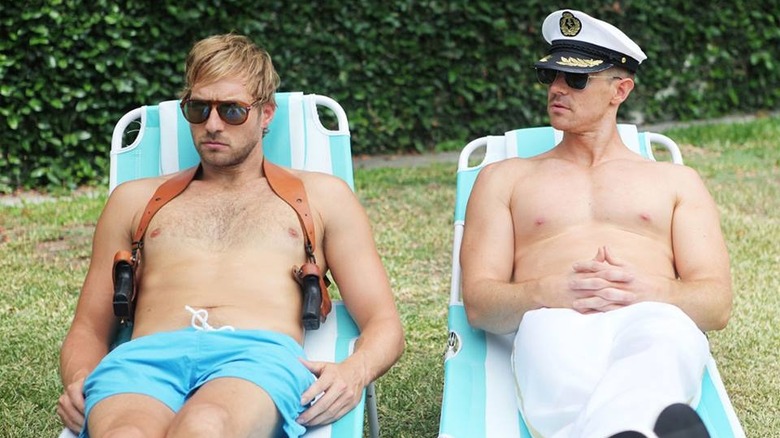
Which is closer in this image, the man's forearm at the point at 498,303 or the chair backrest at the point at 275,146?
the man's forearm at the point at 498,303

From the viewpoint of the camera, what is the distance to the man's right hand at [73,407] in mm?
3240

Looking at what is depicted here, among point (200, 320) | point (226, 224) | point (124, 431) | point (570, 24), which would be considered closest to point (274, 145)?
point (226, 224)

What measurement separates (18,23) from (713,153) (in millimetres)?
5180

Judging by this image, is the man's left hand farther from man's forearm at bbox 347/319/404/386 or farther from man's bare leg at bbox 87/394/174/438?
man's bare leg at bbox 87/394/174/438

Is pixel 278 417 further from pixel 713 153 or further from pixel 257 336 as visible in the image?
pixel 713 153

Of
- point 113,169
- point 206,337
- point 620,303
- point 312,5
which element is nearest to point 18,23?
point 312,5

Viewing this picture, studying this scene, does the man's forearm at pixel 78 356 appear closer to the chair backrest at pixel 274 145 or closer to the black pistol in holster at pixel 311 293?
the black pistol in holster at pixel 311 293

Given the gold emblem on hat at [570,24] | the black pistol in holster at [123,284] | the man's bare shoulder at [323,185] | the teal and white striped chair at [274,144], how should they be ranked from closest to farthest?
the black pistol in holster at [123,284] → the man's bare shoulder at [323,185] → the gold emblem on hat at [570,24] → the teal and white striped chair at [274,144]

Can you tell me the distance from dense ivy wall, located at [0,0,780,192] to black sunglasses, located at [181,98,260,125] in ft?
13.8

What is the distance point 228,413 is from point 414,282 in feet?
10.1

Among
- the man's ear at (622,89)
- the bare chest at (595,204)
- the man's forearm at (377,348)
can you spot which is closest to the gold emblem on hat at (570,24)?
the man's ear at (622,89)

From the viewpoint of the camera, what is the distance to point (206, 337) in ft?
11.1

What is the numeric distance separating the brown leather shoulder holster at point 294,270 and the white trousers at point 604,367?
0.65 m

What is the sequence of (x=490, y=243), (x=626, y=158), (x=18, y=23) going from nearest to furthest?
1. (x=490, y=243)
2. (x=626, y=158)
3. (x=18, y=23)
